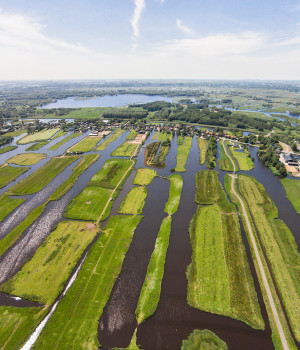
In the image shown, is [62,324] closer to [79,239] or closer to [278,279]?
[79,239]

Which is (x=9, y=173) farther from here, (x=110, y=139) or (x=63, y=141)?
(x=110, y=139)

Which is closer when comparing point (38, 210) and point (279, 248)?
point (279, 248)

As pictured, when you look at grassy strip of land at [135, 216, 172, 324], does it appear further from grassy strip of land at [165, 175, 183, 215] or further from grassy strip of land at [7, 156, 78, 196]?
grassy strip of land at [7, 156, 78, 196]

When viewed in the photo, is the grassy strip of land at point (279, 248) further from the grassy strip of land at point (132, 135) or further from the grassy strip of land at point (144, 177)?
the grassy strip of land at point (132, 135)

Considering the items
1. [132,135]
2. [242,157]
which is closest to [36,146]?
[132,135]

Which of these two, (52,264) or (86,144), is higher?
(52,264)

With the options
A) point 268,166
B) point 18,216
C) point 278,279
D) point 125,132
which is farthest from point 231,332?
point 125,132

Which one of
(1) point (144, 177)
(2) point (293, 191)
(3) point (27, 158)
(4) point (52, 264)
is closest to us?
(4) point (52, 264)
